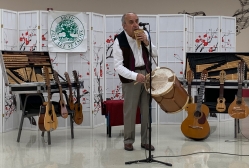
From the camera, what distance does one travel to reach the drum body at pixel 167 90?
3.81 m

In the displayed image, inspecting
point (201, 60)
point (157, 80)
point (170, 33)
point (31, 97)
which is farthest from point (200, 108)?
point (31, 97)

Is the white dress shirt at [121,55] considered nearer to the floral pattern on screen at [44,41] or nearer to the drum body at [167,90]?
the drum body at [167,90]

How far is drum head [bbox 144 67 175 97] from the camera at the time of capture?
3799 millimetres

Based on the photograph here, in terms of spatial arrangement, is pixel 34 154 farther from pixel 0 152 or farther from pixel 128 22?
pixel 128 22

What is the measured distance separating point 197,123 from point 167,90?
1.43m

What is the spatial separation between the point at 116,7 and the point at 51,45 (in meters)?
4.21

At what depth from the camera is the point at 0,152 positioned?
4.51 m

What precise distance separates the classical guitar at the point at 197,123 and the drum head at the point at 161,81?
1349 mm

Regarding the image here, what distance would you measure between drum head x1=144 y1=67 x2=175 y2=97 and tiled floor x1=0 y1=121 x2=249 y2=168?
2.38 feet

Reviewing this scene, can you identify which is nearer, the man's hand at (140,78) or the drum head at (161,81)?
the drum head at (161,81)

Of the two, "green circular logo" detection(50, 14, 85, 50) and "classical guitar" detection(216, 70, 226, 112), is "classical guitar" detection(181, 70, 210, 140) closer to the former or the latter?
"classical guitar" detection(216, 70, 226, 112)

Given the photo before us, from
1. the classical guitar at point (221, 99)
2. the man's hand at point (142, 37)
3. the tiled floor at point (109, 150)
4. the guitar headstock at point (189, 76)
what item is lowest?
the tiled floor at point (109, 150)

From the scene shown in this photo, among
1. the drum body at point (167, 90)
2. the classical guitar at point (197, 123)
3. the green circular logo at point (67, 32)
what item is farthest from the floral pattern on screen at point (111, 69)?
the drum body at point (167, 90)

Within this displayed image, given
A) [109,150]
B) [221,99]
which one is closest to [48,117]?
[109,150]
